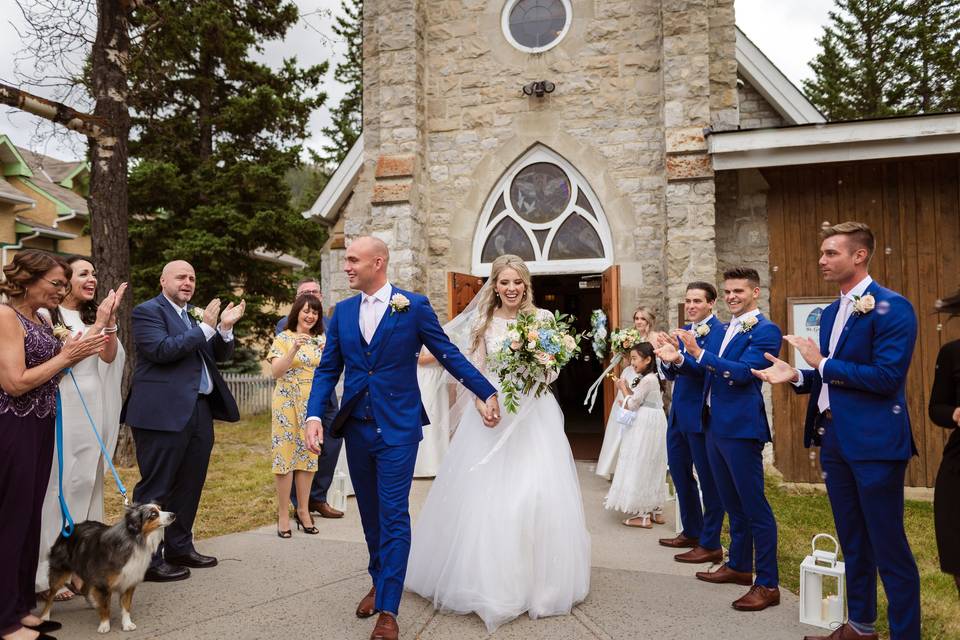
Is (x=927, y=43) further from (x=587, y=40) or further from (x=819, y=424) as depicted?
(x=819, y=424)

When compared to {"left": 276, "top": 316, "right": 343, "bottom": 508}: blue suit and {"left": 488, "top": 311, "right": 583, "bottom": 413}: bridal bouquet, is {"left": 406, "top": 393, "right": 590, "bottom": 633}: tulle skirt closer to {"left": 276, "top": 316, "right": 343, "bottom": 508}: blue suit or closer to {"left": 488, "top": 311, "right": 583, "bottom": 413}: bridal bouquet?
{"left": 488, "top": 311, "right": 583, "bottom": 413}: bridal bouquet

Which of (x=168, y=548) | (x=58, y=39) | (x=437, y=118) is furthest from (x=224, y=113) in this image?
(x=168, y=548)

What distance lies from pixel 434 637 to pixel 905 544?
2575 mm

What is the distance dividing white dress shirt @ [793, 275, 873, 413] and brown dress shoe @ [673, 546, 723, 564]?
80.2 inches

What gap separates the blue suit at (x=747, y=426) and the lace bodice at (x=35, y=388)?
159 inches

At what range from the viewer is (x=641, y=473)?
634 centimetres

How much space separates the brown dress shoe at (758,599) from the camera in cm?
420

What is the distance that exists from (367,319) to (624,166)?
6804 mm

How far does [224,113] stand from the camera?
16578mm

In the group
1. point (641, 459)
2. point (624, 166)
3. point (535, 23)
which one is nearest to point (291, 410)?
point (641, 459)

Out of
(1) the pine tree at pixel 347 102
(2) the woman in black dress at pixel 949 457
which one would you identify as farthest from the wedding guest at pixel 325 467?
(1) the pine tree at pixel 347 102

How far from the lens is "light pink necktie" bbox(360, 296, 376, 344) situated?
4023 mm

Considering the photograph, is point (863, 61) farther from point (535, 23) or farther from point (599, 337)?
point (599, 337)

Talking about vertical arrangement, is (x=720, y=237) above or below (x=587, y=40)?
below
